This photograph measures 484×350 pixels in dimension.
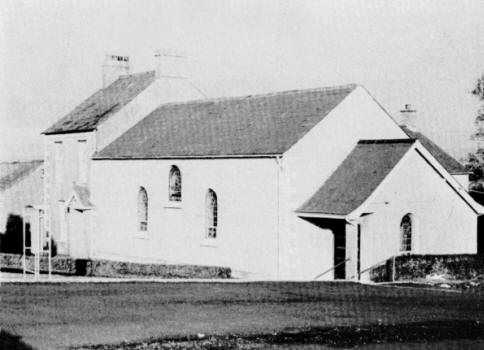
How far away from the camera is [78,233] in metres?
45.5

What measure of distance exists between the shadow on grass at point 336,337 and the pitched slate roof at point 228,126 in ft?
54.1

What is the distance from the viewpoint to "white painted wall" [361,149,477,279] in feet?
107

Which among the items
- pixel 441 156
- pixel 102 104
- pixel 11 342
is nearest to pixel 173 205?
pixel 102 104

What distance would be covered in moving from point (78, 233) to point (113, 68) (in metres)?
13.2

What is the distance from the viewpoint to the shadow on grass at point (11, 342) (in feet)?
46.2

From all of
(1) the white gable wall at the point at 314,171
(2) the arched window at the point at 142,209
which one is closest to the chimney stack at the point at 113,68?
(2) the arched window at the point at 142,209

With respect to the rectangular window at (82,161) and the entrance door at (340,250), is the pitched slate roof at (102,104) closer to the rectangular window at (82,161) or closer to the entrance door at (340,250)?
the rectangular window at (82,161)

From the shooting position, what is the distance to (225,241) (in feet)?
118

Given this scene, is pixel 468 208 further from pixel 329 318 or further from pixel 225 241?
pixel 329 318

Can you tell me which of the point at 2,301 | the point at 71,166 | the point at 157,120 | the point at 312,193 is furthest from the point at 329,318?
the point at 71,166

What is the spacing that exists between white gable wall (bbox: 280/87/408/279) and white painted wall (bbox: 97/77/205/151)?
1463cm

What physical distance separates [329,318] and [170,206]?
2129 cm

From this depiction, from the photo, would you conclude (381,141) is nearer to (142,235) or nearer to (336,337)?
(142,235)

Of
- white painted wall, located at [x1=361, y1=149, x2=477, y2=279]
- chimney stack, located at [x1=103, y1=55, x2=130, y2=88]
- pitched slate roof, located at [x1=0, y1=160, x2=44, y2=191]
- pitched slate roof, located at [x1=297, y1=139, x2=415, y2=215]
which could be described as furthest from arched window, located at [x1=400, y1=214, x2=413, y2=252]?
pitched slate roof, located at [x1=0, y1=160, x2=44, y2=191]
